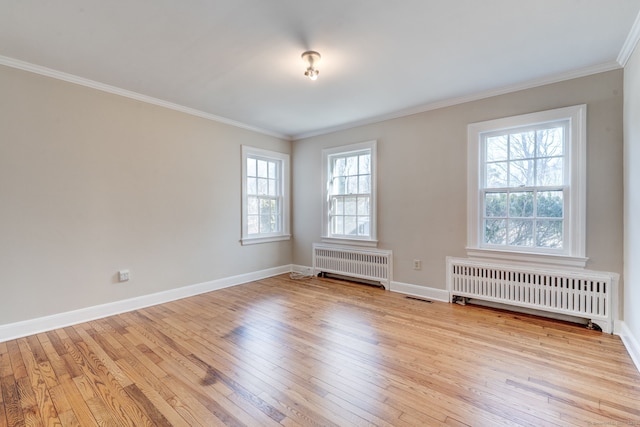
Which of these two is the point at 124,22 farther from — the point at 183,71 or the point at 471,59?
the point at 471,59

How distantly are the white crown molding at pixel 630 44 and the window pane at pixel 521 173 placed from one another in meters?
1.08

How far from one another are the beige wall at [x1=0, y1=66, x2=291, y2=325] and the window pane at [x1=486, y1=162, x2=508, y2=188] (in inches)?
139

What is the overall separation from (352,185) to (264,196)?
152cm

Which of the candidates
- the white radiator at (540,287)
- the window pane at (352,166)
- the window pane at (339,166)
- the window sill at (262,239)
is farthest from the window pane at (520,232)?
the window sill at (262,239)

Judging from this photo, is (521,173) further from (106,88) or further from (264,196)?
(106,88)

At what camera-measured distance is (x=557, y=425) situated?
1590mm

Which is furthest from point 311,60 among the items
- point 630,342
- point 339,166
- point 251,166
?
point 630,342

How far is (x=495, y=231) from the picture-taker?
350cm

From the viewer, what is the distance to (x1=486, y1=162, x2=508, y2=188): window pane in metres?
3.44

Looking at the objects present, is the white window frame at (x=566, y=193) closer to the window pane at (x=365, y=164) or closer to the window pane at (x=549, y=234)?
the window pane at (x=549, y=234)

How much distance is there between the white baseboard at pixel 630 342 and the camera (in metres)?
2.23

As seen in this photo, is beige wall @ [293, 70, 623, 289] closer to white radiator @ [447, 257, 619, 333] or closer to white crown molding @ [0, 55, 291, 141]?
white radiator @ [447, 257, 619, 333]

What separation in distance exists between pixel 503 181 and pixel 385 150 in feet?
5.18

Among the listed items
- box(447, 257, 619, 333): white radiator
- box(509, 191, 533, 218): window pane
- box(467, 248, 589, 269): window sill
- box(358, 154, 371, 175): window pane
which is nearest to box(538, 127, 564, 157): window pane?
box(509, 191, 533, 218): window pane
